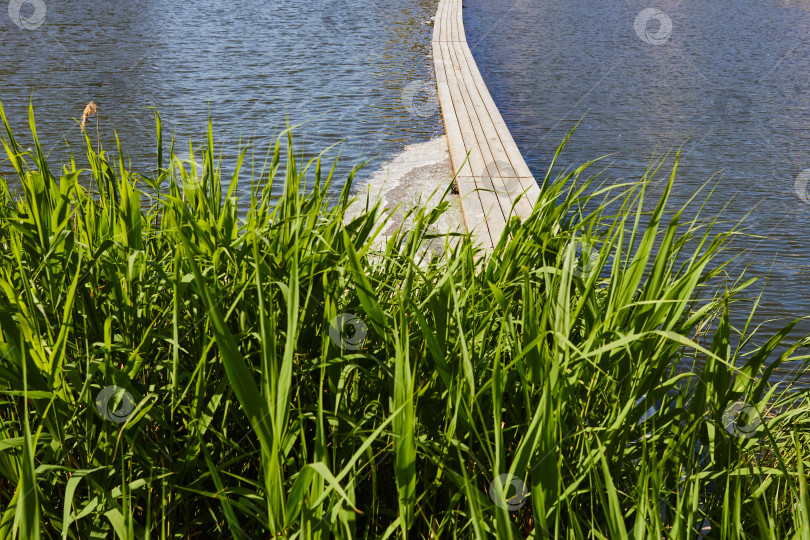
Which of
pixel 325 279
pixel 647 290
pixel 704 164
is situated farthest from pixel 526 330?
pixel 704 164

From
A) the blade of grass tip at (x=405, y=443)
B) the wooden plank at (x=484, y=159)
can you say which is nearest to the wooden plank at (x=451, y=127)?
the wooden plank at (x=484, y=159)

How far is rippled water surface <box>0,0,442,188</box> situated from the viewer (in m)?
7.44

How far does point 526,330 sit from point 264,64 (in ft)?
30.7

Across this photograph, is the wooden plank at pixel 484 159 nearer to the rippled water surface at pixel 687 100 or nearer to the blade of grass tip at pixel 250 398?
the rippled water surface at pixel 687 100

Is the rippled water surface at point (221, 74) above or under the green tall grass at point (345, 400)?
under

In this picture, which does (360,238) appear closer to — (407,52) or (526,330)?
(526,330)

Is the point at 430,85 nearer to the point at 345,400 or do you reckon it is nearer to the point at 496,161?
the point at 496,161

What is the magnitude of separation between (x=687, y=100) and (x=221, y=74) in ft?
19.3

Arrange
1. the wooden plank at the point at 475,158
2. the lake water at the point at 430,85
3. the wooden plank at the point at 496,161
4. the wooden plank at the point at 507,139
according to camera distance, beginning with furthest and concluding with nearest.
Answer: the lake water at the point at 430,85 → the wooden plank at the point at 507,139 → the wooden plank at the point at 496,161 → the wooden plank at the point at 475,158

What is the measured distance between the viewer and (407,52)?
11.9m

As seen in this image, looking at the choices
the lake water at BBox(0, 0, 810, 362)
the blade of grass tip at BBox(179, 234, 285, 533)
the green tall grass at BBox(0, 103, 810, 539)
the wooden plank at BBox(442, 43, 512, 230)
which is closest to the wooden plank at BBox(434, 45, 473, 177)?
the wooden plank at BBox(442, 43, 512, 230)

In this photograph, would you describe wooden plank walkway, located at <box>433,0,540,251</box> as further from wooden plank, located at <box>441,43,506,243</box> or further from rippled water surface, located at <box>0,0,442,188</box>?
rippled water surface, located at <box>0,0,442,188</box>

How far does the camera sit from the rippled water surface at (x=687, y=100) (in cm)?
593

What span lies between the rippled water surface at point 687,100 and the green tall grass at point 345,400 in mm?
2244
